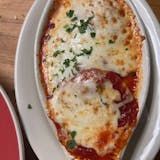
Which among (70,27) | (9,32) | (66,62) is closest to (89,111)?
(66,62)

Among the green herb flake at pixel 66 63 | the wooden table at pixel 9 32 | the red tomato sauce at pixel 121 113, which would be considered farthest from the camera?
the wooden table at pixel 9 32

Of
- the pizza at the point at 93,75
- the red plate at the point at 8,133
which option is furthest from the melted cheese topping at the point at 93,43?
the red plate at the point at 8,133

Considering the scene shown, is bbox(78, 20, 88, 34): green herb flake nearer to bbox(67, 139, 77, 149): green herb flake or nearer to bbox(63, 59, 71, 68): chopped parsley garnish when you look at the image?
bbox(63, 59, 71, 68): chopped parsley garnish

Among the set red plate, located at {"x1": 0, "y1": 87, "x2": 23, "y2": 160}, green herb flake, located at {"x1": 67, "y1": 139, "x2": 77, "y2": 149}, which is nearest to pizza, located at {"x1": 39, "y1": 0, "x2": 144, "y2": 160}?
green herb flake, located at {"x1": 67, "y1": 139, "x2": 77, "y2": 149}

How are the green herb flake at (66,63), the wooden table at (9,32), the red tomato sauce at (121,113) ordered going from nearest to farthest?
the red tomato sauce at (121,113) → the green herb flake at (66,63) → the wooden table at (9,32)

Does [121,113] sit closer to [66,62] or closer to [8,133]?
[66,62]

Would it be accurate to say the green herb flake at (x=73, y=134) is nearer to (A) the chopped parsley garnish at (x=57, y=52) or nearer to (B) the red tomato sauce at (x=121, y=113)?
(B) the red tomato sauce at (x=121, y=113)

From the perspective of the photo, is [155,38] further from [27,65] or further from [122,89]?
[27,65]
